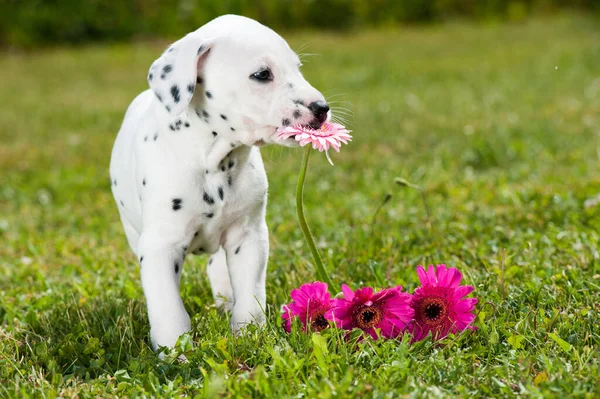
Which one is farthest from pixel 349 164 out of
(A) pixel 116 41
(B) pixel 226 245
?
(A) pixel 116 41

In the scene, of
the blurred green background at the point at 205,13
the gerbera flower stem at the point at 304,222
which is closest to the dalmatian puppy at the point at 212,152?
the gerbera flower stem at the point at 304,222

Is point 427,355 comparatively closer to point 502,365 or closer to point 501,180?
point 502,365

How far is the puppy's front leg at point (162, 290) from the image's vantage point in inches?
125

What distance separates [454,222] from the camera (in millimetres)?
4883

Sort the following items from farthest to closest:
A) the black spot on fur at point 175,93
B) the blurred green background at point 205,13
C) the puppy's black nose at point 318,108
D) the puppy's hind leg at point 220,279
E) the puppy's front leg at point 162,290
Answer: the blurred green background at point 205,13 < the puppy's hind leg at point 220,279 < the puppy's front leg at point 162,290 < the black spot on fur at point 175,93 < the puppy's black nose at point 318,108

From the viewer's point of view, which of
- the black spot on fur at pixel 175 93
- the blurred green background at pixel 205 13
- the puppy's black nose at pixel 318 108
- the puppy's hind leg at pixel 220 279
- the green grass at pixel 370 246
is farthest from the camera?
the blurred green background at pixel 205 13

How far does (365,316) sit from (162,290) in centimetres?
77

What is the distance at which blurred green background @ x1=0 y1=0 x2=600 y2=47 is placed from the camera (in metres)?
17.3

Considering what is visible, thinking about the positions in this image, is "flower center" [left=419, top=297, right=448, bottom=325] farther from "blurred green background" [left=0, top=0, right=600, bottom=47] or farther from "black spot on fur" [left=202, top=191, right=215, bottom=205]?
"blurred green background" [left=0, top=0, right=600, bottom=47]

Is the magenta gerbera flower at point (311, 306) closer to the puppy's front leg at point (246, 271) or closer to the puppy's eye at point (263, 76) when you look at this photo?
the puppy's front leg at point (246, 271)

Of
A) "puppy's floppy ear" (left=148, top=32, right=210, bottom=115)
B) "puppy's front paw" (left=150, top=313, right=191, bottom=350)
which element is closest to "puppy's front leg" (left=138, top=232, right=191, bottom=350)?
"puppy's front paw" (left=150, top=313, right=191, bottom=350)

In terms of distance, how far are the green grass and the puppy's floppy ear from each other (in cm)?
87

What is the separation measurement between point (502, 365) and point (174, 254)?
129 centimetres

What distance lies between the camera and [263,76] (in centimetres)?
305
